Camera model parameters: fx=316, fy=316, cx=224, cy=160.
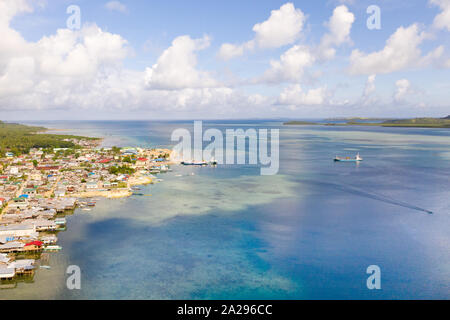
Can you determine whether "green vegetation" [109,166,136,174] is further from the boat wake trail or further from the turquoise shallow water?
the boat wake trail

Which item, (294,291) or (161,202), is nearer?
(294,291)

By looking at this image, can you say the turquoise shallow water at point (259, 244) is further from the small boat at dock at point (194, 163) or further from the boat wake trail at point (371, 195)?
the small boat at dock at point (194, 163)

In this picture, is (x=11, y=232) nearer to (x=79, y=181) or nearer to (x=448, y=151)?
(x=79, y=181)

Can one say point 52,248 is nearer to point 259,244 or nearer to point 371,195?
point 259,244

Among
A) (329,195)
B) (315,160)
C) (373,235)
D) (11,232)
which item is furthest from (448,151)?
(11,232)

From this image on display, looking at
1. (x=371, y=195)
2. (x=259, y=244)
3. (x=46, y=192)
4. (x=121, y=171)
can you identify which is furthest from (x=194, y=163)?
(x=259, y=244)

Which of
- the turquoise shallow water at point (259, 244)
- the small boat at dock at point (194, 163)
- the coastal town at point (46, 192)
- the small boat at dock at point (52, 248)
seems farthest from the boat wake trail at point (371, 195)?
the small boat at dock at point (52, 248)
